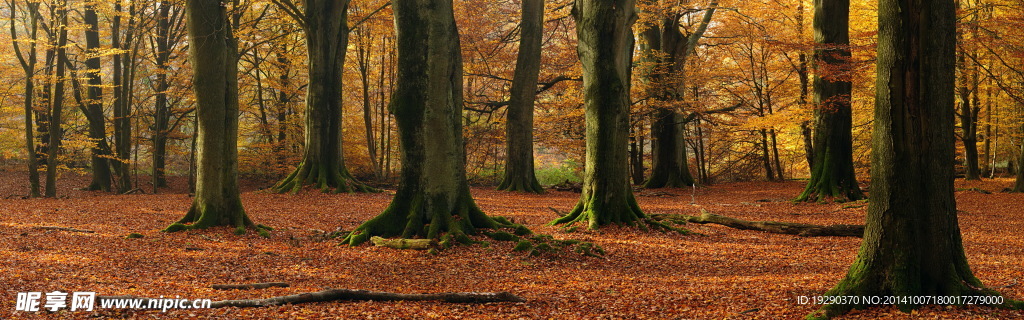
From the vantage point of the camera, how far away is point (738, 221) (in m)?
10.5

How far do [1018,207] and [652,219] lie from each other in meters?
8.38

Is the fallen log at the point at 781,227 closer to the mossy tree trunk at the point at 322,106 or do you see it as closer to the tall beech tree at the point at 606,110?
the tall beech tree at the point at 606,110

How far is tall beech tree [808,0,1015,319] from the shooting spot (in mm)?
4250

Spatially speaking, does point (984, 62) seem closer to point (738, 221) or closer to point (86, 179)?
point (738, 221)

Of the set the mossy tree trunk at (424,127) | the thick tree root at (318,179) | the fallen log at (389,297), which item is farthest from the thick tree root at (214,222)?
the thick tree root at (318,179)

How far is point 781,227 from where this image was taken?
9.92m

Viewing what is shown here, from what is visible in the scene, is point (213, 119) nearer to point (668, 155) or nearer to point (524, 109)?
point (524, 109)

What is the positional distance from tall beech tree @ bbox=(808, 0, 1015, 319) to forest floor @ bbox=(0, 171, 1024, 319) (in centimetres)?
24

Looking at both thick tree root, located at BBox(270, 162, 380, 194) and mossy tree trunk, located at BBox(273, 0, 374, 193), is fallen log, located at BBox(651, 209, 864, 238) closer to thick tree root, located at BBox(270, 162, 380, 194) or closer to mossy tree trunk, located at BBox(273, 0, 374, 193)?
thick tree root, located at BBox(270, 162, 380, 194)

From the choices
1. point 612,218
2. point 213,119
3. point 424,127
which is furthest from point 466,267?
point 213,119

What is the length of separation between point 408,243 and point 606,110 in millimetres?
3891

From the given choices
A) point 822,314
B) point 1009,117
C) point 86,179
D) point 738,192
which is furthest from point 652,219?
point 86,179

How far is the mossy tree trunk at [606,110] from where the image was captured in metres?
9.79

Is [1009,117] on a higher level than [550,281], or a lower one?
higher
